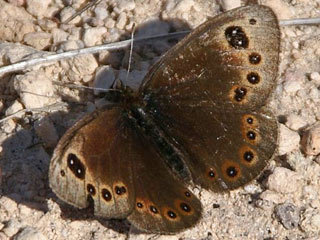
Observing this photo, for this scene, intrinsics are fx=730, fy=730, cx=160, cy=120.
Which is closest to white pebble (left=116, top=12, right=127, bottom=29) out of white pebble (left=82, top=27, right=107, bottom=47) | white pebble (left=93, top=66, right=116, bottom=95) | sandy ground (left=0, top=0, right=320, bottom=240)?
sandy ground (left=0, top=0, right=320, bottom=240)

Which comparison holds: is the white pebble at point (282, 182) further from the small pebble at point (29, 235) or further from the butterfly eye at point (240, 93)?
the small pebble at point (29, 235)

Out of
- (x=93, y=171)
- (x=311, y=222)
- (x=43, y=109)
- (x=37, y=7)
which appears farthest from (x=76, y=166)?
(x=37, y=7)

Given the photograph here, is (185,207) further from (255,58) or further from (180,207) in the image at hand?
(255,58)

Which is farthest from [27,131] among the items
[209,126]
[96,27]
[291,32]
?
[291,32]

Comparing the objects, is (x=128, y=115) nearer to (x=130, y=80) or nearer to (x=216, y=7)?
(x=130, y=80)

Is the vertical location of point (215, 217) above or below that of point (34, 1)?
below

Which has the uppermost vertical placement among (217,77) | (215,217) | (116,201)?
(217,77)

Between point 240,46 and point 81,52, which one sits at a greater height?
point 240,46

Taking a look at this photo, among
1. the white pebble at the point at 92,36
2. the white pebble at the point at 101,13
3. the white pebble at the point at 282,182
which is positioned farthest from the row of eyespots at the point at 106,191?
the white pebble at the point at 101,13
